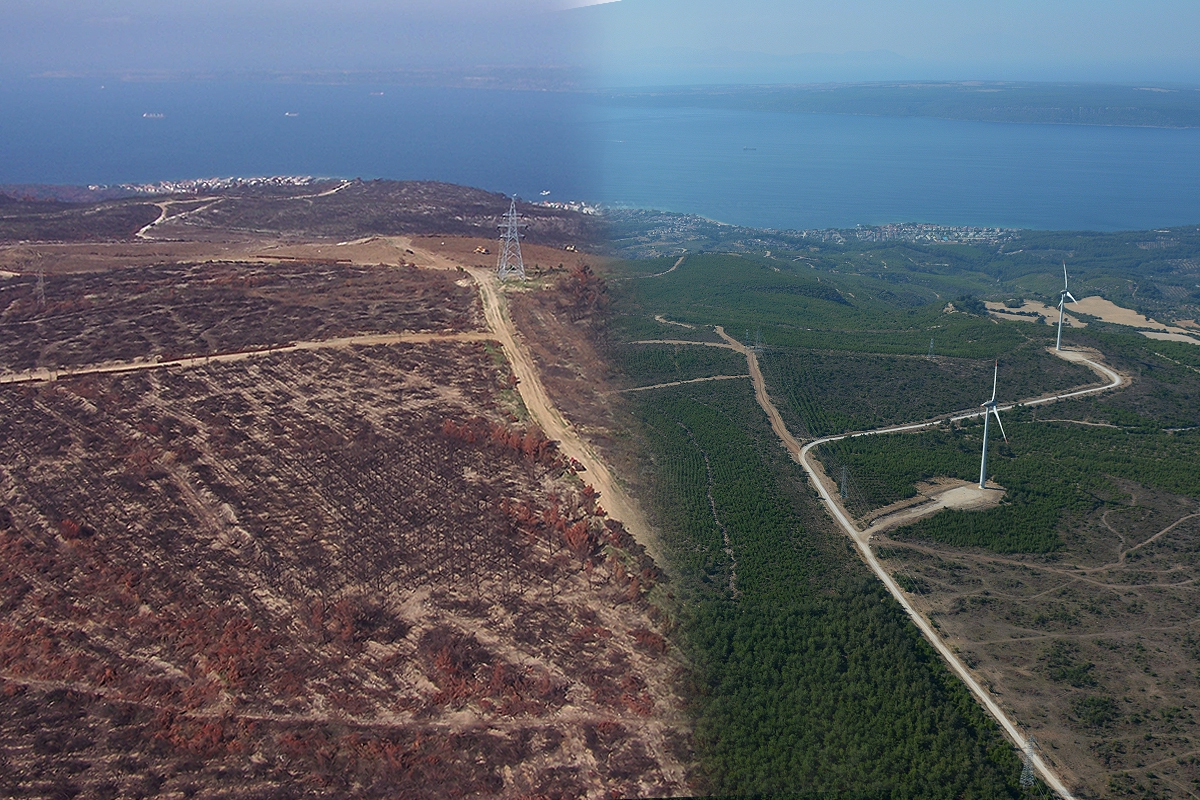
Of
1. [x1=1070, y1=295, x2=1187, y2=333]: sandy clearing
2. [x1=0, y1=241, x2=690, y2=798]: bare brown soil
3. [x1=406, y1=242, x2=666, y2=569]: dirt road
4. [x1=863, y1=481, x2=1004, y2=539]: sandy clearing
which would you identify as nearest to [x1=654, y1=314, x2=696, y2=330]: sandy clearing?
[x1=406, y1=242, x2=666, y2=569]: dirt road

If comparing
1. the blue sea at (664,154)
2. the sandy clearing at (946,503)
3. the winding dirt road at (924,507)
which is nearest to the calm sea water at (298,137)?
the blue sea at (664,154)

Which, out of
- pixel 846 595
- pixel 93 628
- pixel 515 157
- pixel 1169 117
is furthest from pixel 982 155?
pixel 93 628

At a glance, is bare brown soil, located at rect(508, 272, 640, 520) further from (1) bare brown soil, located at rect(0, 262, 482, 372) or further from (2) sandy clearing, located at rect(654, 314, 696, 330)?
(2) sandy clearing, located at rect(654, 314, 696, 330)

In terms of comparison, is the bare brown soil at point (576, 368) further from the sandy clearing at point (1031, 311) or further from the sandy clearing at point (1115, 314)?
the sandy clearing at point (1115, 314)

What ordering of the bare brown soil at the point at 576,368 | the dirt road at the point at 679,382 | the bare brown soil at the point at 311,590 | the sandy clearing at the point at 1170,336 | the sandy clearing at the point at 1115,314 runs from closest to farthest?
the bare brown soil at the point at 311,590
the bare brown soil at the point at 576,368
the dirt road at the point at 679,382
the sandy clearing at the point at 1170,336
the sandy clearing at the point at 1115,314

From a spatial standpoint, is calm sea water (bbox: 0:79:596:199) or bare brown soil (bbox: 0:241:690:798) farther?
calm sea water (bbox: 0:79:596:199)

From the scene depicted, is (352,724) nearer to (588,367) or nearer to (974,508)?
(588,367)

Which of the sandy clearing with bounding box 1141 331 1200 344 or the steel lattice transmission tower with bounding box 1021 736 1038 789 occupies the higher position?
the sandy clearing with bounding box 1141 331 1200 344
